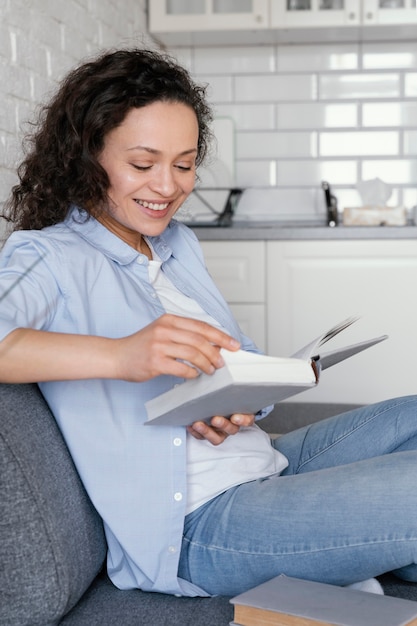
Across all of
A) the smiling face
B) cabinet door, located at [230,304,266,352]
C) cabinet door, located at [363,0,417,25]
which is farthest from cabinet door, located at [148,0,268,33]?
the smiling face

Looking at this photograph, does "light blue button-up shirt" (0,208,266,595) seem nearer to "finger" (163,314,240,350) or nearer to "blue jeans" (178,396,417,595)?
"blue jeans" (178,396,417,595)

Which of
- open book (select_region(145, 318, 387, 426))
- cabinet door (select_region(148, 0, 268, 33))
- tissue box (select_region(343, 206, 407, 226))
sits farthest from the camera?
cabinet door (select_region(148, 0, 268, 33))

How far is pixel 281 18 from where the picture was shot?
3393 millimetres

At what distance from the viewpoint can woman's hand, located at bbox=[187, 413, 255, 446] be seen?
49.4 inches

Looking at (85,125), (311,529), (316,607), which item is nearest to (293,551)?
(311,529)

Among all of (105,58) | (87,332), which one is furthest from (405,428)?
(105,58)

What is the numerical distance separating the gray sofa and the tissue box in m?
2.14

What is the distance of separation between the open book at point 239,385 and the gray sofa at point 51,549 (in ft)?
0.57

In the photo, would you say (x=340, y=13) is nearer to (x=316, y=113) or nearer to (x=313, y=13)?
(x=313, y=13)

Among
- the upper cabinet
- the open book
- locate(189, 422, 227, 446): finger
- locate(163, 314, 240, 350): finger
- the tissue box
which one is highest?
the upper cabinet

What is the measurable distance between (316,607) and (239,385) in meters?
0.30

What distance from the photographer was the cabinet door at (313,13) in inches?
133

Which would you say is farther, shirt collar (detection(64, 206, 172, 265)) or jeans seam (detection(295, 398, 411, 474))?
jeans seam (detection(295, 398, 411, 474))

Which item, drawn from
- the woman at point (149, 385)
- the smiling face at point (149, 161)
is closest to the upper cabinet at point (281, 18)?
the woman at point (149, 385)
